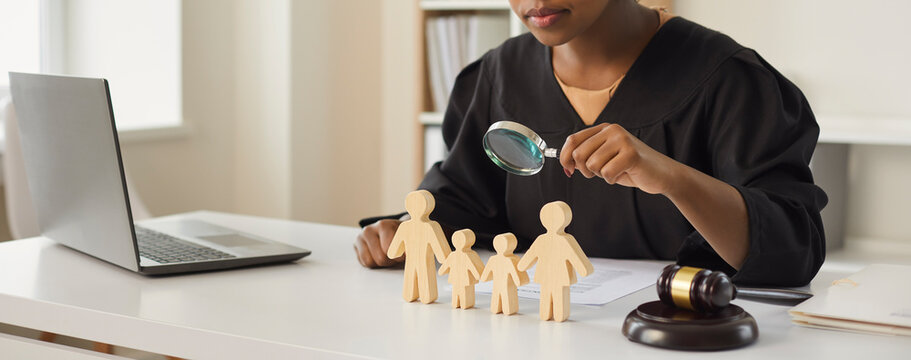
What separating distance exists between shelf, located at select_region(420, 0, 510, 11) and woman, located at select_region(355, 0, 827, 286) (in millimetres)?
1243

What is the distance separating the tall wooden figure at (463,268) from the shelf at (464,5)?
6.40ft

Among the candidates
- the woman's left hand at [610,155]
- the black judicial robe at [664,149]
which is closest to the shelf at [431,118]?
the black judicial robe at [664,149]

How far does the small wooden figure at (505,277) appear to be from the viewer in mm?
1110

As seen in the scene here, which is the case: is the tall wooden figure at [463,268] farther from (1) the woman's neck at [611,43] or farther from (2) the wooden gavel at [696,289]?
(1) the woman's neck at [611,43]

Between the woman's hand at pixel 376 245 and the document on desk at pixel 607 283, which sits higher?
the woman's hand at pixel 376 245

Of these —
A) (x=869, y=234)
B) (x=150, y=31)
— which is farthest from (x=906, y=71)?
(x=150, y=31)

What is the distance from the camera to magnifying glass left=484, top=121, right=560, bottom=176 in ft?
3.76

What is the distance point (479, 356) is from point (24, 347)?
629mm

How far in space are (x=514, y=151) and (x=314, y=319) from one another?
0.32 m

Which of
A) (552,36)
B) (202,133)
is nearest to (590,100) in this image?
(552,36)

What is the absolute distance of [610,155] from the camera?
109cm

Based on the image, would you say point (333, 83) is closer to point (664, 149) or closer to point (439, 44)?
point (439, 44)

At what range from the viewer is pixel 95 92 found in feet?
3.99

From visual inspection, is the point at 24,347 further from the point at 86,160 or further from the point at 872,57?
the point at 872,57
